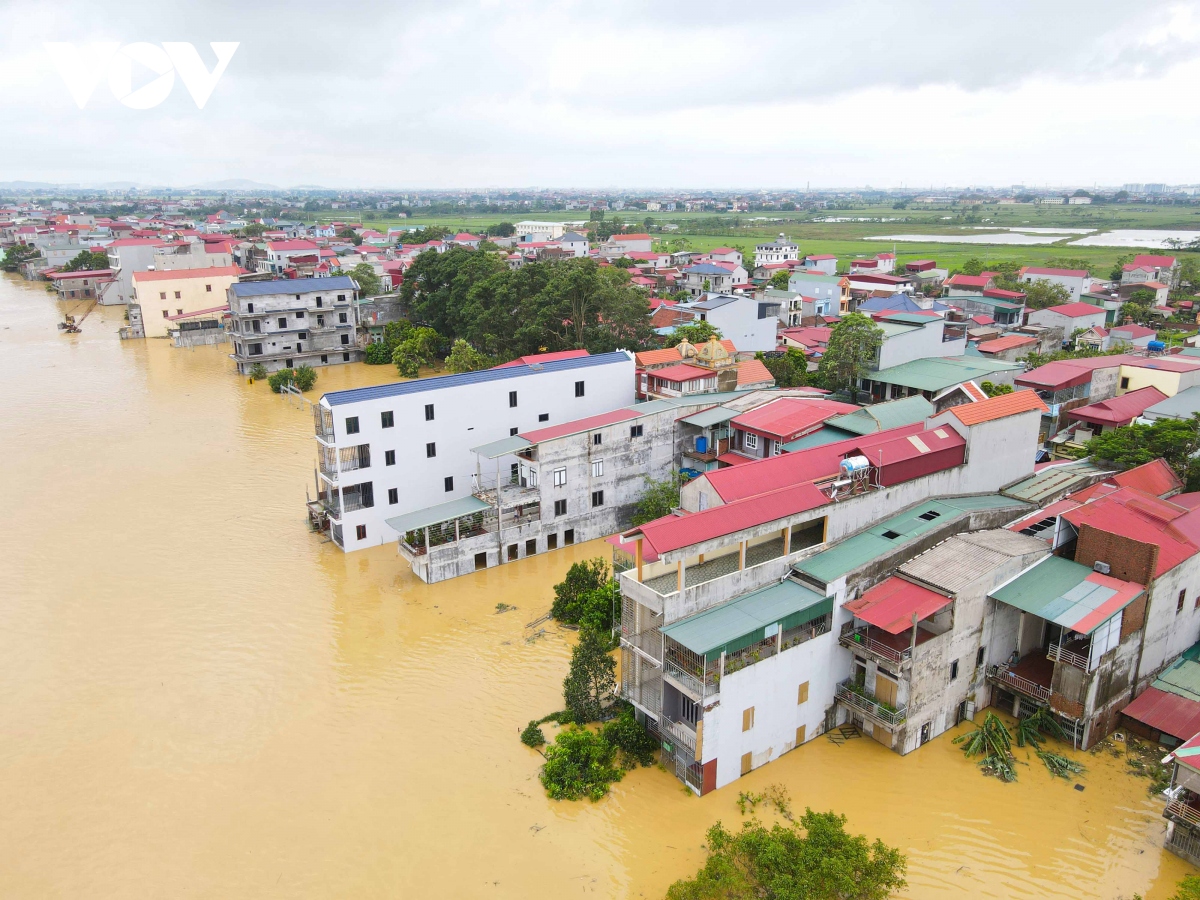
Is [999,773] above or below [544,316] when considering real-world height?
below

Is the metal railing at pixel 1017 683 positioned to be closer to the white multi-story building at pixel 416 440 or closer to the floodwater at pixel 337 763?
the floodwater at pixel 337 763

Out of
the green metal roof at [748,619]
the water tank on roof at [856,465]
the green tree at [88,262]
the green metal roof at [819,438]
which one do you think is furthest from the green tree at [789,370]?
the green tree at [88,262]

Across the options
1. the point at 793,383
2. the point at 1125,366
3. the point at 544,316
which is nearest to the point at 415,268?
the point at 544,316

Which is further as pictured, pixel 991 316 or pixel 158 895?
pixel 991 316

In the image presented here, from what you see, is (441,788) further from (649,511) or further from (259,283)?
(259,283)

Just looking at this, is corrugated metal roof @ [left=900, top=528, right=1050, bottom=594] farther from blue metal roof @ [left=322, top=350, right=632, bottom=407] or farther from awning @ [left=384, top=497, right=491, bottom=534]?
blue metal roof @ [left=322, top=350, right=632, bottom=407]

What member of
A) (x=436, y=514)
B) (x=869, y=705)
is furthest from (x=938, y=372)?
(x=436, y=514)
